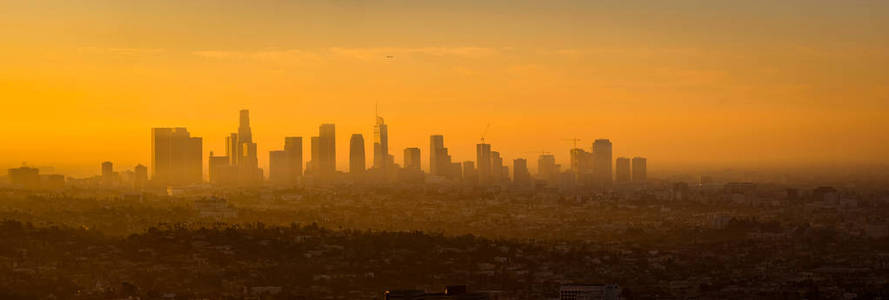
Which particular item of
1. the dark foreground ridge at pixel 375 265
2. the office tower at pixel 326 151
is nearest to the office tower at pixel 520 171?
the office tower at pixel 326 151

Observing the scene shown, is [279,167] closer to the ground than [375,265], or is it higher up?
higher up

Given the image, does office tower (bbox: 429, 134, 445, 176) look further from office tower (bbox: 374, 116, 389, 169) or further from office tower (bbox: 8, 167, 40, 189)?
office tower (bbox: 8, 167, 40, 189)

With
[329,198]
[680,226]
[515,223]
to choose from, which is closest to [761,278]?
[680,226]

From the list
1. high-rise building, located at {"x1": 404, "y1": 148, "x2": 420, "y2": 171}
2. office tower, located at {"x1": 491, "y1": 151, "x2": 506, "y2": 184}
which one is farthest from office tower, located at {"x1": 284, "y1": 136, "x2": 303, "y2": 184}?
office tower, located at {"x1": 491, "y1": 151, "x2": 506, "y2": 184}

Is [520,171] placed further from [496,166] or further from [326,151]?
[326,151]

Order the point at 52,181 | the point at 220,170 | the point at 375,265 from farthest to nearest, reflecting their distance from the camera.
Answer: the point at 220,170 < the point at 52,181 < the point at 375,265

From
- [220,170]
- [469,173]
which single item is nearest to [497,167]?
[469,173]

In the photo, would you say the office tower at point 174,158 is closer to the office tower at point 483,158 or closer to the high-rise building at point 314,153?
Result: the high-rise building at point 314,153
